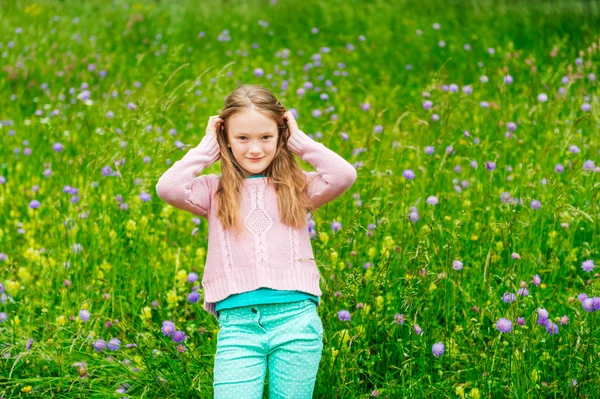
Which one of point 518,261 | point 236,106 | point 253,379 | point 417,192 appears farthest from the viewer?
point 417,192

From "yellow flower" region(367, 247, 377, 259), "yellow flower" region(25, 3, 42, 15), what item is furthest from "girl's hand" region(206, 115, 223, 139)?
"yellow flower" region(25, 3, 42, 15)

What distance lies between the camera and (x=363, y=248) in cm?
323

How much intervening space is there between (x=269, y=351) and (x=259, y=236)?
0.36 meters

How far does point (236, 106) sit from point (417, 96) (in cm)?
380

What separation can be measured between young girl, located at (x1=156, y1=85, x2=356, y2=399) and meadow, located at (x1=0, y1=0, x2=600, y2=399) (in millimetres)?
234

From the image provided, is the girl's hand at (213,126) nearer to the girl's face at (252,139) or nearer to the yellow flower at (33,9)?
the girl's face at (252,139)

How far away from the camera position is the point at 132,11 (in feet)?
30.5

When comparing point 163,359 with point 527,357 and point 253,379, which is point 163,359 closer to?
point 253,379

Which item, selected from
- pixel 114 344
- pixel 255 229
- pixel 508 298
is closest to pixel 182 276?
pixel 114 344

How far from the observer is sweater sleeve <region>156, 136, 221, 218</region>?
7.66 ft

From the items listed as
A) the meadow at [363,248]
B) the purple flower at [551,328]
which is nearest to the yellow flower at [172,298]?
the meadow at [363,248]

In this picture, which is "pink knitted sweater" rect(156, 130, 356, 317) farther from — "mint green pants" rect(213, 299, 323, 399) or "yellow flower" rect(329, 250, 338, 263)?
"yellow flower" rect(329, 250, 338, 263)

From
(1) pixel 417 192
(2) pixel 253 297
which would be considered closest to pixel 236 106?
(2) pixel 253 297

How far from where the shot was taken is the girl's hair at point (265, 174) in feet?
7.69
